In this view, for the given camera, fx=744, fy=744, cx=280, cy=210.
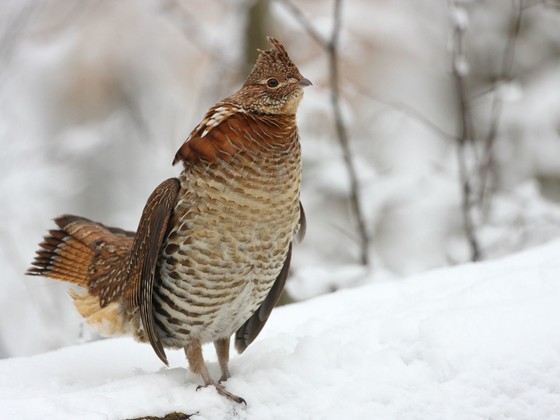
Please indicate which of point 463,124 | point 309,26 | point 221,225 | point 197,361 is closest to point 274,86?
point 221,225

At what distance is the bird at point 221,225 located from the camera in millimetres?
2836

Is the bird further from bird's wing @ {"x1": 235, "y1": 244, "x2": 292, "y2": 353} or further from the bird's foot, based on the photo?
bird's wing @ {"x1": 235, "y1": 244, "x2": 292, "y2": 353}

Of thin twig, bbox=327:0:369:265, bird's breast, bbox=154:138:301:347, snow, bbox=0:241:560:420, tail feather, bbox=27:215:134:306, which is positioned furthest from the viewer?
thin twig, bbox=327:0:369:265

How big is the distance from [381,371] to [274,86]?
1219mm

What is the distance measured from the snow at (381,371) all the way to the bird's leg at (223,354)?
0.17 feet

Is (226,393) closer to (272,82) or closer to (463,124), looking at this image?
(272,82)

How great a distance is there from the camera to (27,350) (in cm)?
602

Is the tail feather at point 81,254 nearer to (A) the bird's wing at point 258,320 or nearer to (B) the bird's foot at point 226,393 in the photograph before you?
(A) the bird's wing at point 258,320

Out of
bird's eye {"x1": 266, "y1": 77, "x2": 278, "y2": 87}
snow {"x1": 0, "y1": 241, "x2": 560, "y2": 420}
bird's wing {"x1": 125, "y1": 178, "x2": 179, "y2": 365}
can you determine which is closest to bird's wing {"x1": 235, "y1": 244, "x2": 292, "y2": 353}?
snow {"x1": 0, "y1": 241, "x2": 560, "y2": 420}

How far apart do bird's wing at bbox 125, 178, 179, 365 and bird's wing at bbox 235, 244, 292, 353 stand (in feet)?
1.54

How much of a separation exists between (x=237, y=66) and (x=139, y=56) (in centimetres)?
332

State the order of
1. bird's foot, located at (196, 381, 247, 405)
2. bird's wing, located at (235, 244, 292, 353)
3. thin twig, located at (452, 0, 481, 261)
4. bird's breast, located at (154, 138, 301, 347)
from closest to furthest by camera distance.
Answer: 1. bird's foot, located at (196, 381, 247, 405)
2. bird's breast, located at (154, 138, 301, 347)
3. bird's wing, located at (235, 244, 292, 353)
4. thin twig, located at (452, 0, 481, 261)

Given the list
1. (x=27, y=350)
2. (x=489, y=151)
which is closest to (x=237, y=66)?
(x=489, y=151)

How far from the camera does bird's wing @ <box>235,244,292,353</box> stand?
333 centimetres
